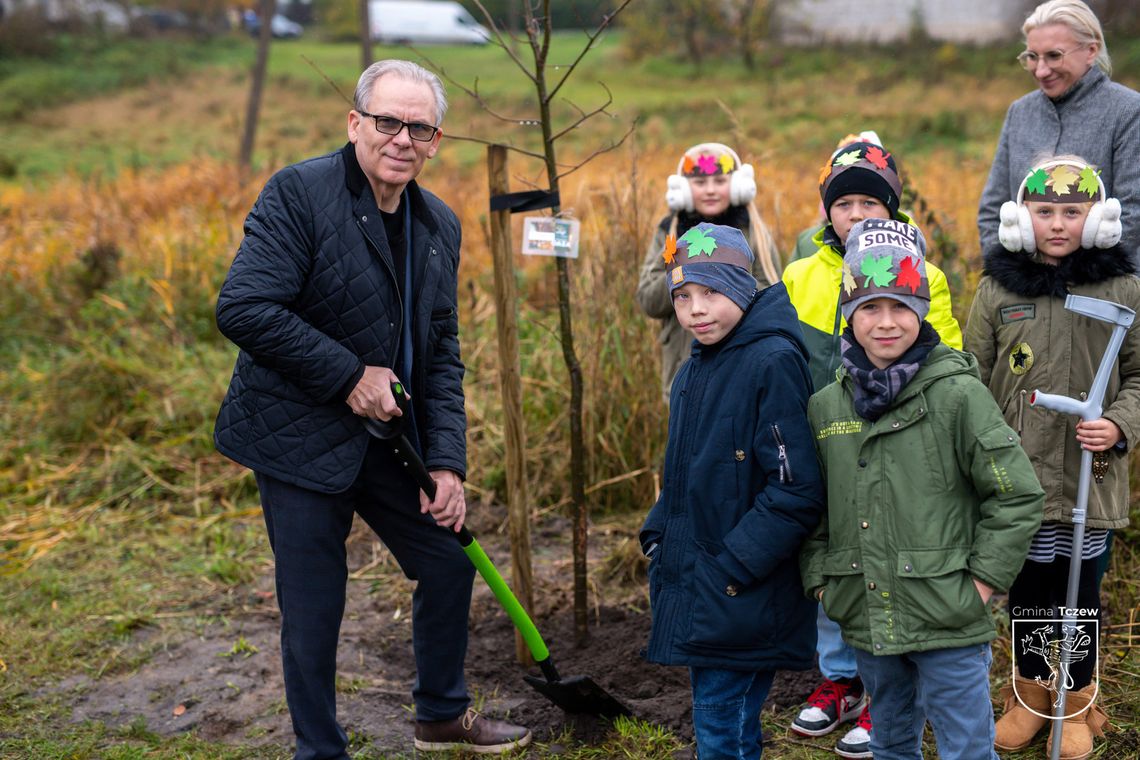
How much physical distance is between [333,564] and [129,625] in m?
1.88

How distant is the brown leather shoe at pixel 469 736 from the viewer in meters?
3.45

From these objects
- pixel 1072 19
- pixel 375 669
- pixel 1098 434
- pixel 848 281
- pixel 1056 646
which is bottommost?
pixel 375 669

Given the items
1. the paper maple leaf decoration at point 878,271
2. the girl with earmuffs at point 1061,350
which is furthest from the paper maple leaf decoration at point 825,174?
the paper maple leaf decoration at point 878,271

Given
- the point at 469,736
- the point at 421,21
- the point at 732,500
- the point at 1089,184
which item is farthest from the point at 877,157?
the point at 421,21

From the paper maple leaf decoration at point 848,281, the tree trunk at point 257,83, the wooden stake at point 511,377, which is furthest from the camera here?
the tree trunk at point 257,83

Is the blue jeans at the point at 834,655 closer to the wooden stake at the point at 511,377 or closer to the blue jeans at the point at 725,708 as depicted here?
the blue jeans at the point at 725,708

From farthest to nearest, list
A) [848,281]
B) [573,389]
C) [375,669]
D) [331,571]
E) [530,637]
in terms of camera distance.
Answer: [375,669] → [573,389] → [530,637] → [331,571] → [848,281]

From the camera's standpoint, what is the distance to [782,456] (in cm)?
261

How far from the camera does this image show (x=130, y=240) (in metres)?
8.77

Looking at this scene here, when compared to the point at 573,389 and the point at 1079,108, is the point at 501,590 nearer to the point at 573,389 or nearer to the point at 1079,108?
the point at 573,389

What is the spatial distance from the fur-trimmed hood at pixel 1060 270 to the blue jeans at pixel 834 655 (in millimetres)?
1194

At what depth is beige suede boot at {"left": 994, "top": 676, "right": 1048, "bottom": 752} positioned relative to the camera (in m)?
3.26

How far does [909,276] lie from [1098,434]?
80 cm

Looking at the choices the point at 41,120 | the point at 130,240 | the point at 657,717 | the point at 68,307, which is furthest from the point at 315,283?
the point at 41,120
